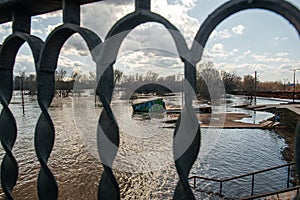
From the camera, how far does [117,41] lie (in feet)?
2.10

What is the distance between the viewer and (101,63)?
0.63 metres

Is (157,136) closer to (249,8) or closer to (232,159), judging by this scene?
(232,159)

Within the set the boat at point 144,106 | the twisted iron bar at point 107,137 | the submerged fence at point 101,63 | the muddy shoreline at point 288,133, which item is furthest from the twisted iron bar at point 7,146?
the boat at point 144,106

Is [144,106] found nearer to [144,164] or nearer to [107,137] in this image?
[144,164]

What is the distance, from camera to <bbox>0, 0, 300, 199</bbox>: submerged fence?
531 mm

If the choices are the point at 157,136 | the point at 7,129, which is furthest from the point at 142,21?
the point at 157,136

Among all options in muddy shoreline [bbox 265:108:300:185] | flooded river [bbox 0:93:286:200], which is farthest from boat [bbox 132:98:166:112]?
muddy shoreline [bbox 265:108:300:185]

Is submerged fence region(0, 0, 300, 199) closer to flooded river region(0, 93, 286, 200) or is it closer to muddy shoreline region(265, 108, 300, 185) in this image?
flooded river region(0, 93, 286, 200)

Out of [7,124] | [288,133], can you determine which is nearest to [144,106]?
[288,133]

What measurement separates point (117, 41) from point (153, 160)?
23.7 ft

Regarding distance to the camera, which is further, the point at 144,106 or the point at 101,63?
the point at 144,106

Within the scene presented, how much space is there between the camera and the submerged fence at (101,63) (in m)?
0.53

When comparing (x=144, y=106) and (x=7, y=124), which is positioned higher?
(x=7, y=124)

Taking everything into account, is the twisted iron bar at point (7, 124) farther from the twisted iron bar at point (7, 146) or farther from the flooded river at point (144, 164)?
the flooded river at point (144, 164)
